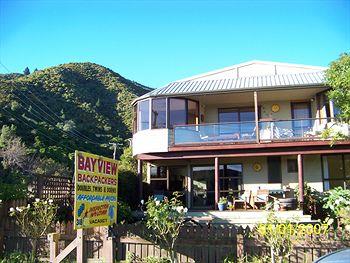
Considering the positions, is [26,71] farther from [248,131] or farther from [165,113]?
[248,131]

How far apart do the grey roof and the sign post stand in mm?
11521

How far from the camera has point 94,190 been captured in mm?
9328

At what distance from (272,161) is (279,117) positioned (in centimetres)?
262

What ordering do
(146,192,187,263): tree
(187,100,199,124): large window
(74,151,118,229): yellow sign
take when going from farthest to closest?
(187,100,199,124): large window → (146,192,187,263): tree → (74,151,118,229): yellow sign

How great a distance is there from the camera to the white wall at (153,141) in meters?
21.1

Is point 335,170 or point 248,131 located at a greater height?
point 248,131

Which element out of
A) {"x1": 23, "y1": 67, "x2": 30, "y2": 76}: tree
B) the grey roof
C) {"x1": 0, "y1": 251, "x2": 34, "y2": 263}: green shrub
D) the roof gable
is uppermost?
{"x1": 23, "y1": 67, "x2": 30, "y2": 76}: tree

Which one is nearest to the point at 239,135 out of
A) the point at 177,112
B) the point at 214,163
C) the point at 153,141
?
the point at 214,163

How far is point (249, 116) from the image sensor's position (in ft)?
76.7

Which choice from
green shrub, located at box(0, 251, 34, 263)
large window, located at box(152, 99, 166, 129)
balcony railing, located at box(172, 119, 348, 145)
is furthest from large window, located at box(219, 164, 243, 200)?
green shrub, located at box(0, 251, 34, 263)

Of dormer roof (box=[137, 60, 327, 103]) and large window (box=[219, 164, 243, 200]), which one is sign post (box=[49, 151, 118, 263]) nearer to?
dormer roof (box=[137, 60, 327, 103])

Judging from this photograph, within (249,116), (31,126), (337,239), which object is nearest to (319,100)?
(249,116)

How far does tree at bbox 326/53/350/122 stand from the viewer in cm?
1209

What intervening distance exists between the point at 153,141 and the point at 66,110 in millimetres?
37799
